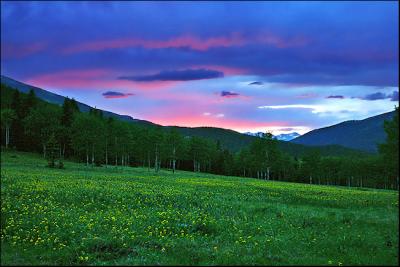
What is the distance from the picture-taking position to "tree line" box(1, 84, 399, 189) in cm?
9675

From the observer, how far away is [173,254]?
1462 cm

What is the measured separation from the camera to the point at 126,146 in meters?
108

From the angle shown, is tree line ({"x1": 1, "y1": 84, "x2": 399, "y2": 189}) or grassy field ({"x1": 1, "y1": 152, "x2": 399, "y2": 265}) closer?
grassy field ({"x1": 1, "y1": 152, "x2": 399, "y2": 265})

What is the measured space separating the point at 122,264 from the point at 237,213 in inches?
500

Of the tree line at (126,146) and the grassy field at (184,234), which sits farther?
the tree line at (126,146)

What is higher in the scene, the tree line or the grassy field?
the tree line

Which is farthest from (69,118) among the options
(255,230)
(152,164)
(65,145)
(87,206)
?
(255,230)

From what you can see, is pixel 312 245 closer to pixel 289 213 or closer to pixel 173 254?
pixel 173 254

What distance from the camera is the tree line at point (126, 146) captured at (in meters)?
96.8

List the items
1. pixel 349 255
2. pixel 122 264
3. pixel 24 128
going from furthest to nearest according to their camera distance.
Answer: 1. pixel 24 128
2. pixel 349 255
3. pixel 122 264

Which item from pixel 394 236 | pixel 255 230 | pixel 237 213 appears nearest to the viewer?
pixel 394 236

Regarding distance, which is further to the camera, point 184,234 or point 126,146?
point 126,146

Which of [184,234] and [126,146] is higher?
[126,146]

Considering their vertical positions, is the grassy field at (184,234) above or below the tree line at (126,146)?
below
